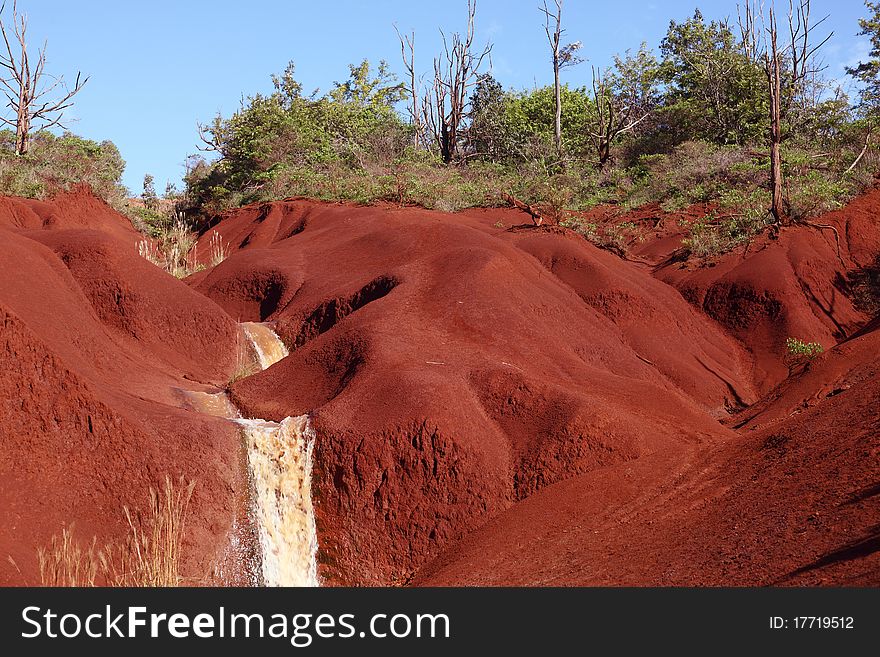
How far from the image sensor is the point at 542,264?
19016mm

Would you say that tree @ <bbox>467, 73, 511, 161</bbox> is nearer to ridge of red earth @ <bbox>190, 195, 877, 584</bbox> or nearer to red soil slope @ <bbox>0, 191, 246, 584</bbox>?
ridge of red earth @ <bbox>190, 195, 877, 584</bbox>

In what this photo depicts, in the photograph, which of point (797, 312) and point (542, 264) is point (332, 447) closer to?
point (542, 264)

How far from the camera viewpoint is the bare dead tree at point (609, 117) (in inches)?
1373

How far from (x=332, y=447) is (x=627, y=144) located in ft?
91.6

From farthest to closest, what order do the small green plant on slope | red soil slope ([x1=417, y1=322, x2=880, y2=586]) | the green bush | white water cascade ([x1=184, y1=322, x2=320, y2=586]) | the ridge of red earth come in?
the green bush
the small green plant on slope
the ridge of red earth
white water cascade ([x1=184, y1=322, x2=320, y2=586])
red soil slope ([x1=417, y1=322, x2=880, y2=586])

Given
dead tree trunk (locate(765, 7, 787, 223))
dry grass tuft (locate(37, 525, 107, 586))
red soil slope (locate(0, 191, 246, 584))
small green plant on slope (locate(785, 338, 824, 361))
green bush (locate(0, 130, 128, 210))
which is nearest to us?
dry grass tuft (locate(37, 525, 107, 586))

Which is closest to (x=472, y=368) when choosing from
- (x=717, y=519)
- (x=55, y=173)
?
(x=717, y=519)

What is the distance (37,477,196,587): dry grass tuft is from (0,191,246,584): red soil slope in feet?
0.52

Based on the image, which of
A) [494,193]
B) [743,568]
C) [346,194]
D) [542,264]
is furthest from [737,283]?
[743,568]

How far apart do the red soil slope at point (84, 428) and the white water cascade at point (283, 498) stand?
0.84 ft

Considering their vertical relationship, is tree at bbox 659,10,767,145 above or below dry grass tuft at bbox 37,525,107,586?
above

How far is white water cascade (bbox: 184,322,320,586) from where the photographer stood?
9.86 meters

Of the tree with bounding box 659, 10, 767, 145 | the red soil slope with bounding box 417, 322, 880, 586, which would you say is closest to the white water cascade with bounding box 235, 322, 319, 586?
the red soil slope with bounding box 417, 322, 880, 586

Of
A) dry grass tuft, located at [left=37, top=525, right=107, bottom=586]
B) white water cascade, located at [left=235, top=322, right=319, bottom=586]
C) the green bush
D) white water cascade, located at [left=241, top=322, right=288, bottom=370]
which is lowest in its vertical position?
dry grass tuft, located at [left=37, top=525, right=107, bottom=586]
